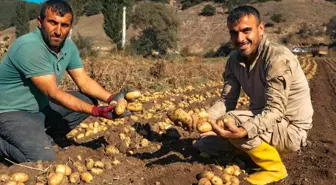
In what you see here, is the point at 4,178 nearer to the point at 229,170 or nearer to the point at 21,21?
the point at 229,170

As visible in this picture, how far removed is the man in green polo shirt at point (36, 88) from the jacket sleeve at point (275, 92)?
122 centimetres

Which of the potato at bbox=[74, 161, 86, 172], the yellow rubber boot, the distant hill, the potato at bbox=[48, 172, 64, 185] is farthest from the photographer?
the distant hill

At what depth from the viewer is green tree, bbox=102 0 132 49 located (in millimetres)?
22156

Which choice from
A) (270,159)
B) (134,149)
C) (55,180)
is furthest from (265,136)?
(55,180)

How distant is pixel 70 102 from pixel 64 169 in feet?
1.81

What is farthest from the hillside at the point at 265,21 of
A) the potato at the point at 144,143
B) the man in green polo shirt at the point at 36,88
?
the man in green polo shirt at the point at 36,88

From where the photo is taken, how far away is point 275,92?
2896mm

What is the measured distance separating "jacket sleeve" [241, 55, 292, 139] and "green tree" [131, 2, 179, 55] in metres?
20.7

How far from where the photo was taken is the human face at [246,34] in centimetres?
295

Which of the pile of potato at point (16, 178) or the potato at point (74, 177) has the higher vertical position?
the pile of potato at point (16, 178)

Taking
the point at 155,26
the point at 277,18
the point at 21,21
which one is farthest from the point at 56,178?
the point at 277,18

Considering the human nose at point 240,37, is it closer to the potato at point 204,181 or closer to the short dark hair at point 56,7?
the potato at point 204,181

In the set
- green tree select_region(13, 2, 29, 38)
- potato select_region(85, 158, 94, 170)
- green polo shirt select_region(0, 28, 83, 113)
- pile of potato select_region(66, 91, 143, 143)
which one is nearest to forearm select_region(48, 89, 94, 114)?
green polo shirt select_region(0, 28, 83, 113)

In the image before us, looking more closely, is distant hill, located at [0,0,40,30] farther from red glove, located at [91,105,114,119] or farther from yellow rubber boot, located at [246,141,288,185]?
yellow rubber boot, located at [246,141,288,185]
